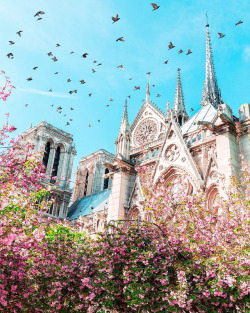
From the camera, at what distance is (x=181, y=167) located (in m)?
Result: 17.5

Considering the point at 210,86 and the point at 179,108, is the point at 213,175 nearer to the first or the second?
the point at 179,108

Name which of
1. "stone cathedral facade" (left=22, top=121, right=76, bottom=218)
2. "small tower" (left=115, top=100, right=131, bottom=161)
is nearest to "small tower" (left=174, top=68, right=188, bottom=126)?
"small tower" (left=115, top=100, right=131, bottom=161)

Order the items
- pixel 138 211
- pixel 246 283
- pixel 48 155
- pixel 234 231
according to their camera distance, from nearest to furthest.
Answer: pixel 246 283 → pixel 234 231 → pixel 138 211 → pixel 48 155

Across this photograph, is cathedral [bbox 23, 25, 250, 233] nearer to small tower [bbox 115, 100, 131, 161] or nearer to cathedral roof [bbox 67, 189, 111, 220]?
small tower [bbox 115, 100, 131, 161]

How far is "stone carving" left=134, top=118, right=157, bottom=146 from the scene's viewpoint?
3588cm

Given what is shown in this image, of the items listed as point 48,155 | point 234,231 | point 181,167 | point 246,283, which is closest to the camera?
point 246,283

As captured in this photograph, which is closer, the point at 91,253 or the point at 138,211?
the point at 91,253

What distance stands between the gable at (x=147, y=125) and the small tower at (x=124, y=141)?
40.2 feet

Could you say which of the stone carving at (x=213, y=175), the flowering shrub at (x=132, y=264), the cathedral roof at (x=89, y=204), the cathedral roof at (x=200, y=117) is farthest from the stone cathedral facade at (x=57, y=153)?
the flowering shrub at (x=132, y=264)

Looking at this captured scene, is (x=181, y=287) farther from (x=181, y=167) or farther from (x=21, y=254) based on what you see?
(x=181, y=167)

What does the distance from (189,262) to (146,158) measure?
39.2 ft

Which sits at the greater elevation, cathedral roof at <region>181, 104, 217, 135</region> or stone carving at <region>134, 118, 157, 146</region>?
stone carving at <region>134, 118, 157, 146</region>

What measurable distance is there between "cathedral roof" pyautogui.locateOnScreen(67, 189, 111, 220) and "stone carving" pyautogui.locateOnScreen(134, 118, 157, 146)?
2092 centimetres

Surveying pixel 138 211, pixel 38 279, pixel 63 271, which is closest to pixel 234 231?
pixel 63 271
